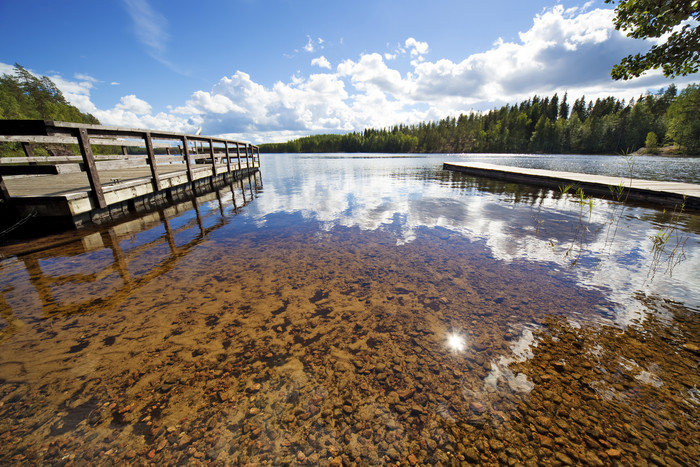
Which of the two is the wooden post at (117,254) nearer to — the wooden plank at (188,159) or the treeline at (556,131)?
the wooden plank at (188,159)

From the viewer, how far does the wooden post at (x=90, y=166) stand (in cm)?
596

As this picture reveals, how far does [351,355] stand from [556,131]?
118 meters

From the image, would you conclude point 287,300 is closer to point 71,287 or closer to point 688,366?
point 71,287

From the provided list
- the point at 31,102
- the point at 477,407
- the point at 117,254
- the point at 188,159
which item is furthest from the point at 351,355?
the point at 31,102

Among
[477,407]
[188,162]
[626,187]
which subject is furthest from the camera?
[188,162]

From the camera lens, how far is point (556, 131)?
3504 inches

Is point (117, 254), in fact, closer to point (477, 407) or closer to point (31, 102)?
point (477, 407)

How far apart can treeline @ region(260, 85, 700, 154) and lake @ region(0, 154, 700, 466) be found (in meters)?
81.0

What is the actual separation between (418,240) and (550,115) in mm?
142393

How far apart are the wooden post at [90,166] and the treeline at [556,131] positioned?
281 feet

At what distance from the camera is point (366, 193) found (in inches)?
481

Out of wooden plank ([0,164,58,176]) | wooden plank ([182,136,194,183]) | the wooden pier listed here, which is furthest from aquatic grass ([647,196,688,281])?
wooden plank ([182,136,194,183])

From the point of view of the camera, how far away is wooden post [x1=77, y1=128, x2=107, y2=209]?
596 cm

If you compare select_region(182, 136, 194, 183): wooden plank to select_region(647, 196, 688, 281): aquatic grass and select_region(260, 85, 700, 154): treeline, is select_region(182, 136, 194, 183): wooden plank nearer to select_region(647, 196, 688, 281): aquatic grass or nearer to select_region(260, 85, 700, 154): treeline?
select_region(647, 196, 688, 281): aquatic grass
